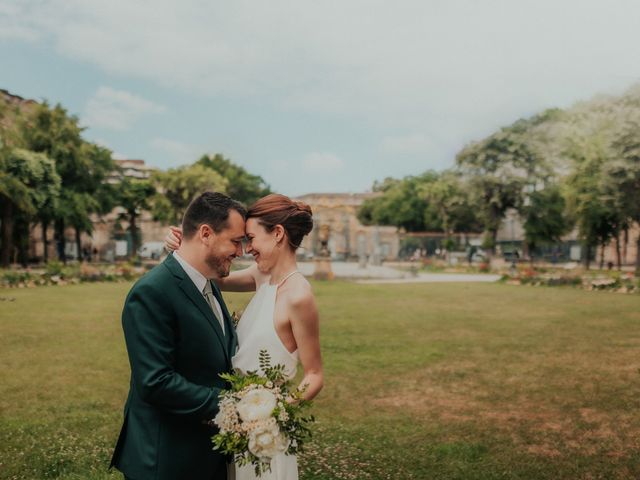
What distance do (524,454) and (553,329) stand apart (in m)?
8.68

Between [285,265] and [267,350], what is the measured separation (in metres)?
0.47

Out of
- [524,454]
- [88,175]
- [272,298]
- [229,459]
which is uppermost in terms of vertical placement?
[88,175]

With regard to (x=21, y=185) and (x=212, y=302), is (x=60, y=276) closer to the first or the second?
(x=21, y=185)

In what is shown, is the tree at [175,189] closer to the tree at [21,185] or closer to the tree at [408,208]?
the tree at [21,185]

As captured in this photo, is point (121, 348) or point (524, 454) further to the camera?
point (121, 348)

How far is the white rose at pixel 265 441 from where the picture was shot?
2582 millimetres

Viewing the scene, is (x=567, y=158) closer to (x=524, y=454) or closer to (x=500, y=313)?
(x=500, y=313)

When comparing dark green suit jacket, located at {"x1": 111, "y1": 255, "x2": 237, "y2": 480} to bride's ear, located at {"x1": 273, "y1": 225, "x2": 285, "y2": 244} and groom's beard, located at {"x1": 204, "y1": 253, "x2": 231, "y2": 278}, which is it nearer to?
groom's beard, located at {"x1": 204, "y1": 253, "x2": 231, "y2": 278}

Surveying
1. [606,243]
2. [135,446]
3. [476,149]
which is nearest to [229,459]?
[135,446]

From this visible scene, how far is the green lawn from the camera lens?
614cm

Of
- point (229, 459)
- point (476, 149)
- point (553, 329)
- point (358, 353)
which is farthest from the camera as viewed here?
point (476, 149)

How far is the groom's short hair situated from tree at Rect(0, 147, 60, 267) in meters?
29.2

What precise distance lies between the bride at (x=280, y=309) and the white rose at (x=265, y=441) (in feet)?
1.63

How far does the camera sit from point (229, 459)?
10.5 feet
